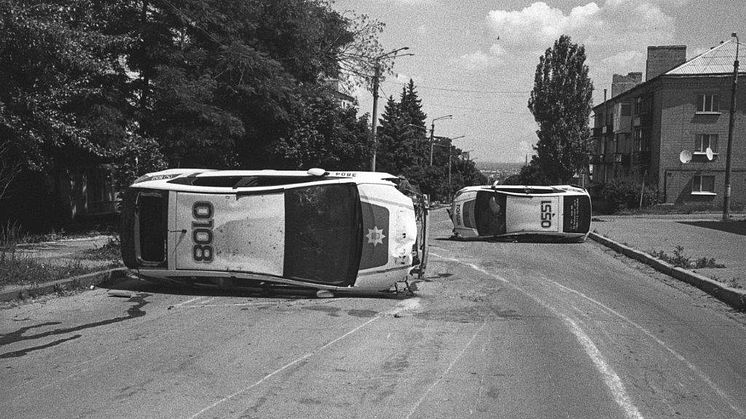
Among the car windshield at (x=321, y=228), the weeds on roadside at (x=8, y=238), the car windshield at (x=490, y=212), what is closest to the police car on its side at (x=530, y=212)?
the car windshield at (x=490, y=212)

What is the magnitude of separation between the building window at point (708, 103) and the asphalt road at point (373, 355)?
40.2 m

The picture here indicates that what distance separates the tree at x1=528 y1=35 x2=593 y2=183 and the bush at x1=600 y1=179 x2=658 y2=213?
301 inches

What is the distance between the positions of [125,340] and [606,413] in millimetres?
4851

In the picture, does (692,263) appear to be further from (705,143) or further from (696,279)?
(705,143)

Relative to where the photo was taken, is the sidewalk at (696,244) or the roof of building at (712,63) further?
the roof of building at (712,63)

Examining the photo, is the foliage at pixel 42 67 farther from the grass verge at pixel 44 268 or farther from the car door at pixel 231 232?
the car door at pixel 231 232

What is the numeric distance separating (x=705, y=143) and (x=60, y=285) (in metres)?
45.7

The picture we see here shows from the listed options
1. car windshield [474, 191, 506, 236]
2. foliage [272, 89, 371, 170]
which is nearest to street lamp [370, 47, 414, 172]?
foliage [272, 89, 371, 170]

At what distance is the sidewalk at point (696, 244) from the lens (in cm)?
1234

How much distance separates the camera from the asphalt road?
5160 millimetres

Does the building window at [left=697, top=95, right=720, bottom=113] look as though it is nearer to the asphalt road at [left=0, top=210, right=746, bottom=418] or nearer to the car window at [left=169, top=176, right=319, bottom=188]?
the asphalt road at [left=0, top=210, right=746, bottom=418]

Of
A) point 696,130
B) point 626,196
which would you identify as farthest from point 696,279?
point 696,130

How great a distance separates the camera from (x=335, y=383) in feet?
18.5

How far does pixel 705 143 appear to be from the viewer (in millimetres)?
46438
